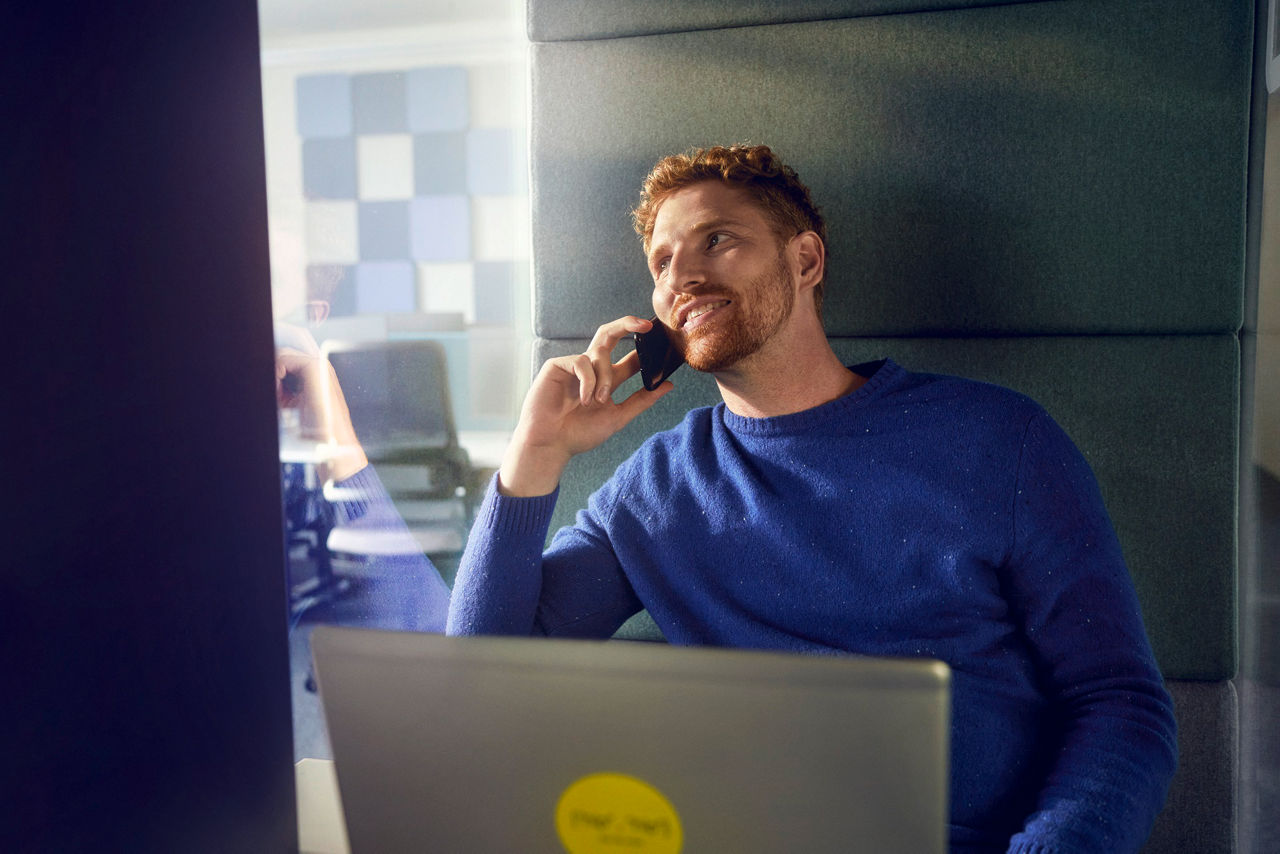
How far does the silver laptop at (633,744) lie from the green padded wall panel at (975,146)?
96cm

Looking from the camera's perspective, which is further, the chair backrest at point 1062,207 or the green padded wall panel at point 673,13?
the green padded wall panel at point 673,13

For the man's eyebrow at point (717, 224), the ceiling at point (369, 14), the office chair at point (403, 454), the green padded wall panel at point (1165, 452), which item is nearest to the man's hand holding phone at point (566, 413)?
the man's eyebrow at point (717, 224)

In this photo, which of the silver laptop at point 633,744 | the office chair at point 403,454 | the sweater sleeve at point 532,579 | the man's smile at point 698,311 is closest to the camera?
the silver laptop at point 633,744

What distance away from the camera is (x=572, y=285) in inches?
55.4

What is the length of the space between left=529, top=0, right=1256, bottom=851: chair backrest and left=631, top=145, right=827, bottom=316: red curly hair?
50 mm

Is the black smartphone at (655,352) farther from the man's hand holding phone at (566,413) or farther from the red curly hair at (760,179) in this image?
the red curly hair at (760,179)

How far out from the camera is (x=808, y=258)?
1264 mm

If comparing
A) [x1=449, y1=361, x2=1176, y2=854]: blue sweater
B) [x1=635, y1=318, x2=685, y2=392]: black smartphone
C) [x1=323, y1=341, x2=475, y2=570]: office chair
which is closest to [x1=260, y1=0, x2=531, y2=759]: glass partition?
[x1=323, y1=341, x2=475, y2=570]: office chair

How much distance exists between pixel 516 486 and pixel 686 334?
32 centimetres

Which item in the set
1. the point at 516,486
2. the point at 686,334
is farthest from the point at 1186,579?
the point at 516,486

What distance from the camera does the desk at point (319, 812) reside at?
2.27 feet

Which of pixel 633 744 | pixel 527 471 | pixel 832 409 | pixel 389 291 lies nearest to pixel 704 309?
pixel 832 409

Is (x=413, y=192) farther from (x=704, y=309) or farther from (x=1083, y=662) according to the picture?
(x=1083, y=662)

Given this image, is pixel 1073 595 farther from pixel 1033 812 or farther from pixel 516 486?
pixel 516 486
